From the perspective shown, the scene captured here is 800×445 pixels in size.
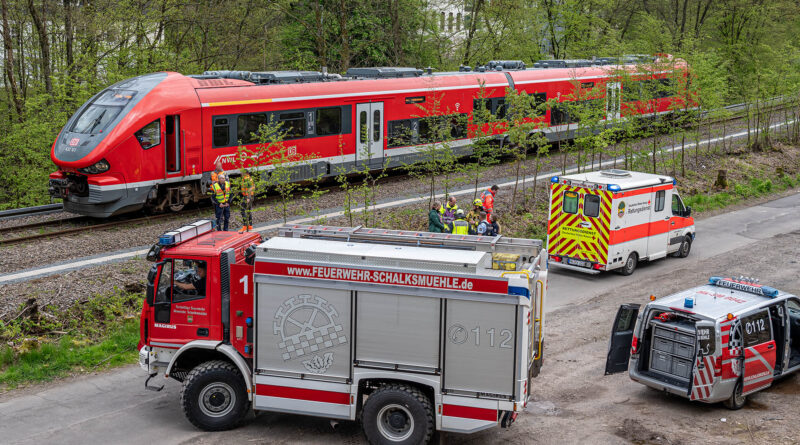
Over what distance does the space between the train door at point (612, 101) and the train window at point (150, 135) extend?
14.2 m

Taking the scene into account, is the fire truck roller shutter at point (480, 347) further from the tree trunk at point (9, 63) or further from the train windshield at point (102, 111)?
the tree trunk at point (9, 63)

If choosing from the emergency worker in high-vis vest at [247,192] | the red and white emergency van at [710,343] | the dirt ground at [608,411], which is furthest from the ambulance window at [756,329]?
the emergency worker in high-vis vest at [247,192]

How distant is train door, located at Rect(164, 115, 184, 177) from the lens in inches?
842

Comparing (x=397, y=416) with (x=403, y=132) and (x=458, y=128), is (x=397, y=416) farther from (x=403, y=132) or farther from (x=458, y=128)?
(x=458, y=128)

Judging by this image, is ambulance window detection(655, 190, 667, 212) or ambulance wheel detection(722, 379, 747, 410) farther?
ambulance window detection(655, 190, 667, 212)

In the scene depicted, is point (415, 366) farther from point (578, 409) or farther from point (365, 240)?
point (578, 409)

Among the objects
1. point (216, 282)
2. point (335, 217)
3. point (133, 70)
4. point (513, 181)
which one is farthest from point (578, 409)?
point (133, 70)

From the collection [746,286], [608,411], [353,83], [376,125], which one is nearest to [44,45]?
[353,83]

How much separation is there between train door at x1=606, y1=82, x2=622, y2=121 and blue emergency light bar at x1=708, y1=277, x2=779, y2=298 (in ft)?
45.8

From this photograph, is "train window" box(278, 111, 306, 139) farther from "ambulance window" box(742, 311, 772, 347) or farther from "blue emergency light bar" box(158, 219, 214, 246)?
"ambulance window" box(742, 311, 772, 347)

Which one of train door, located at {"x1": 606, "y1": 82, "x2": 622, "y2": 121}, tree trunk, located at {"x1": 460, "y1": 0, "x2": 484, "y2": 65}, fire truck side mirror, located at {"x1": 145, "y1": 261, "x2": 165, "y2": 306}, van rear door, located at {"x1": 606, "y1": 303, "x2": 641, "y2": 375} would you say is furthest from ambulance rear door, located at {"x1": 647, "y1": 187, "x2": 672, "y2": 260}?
tree trunk, located at {"x1": 460, "y1": 0, "x2": 484, "y2": 65}

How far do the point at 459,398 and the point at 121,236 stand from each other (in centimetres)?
1224

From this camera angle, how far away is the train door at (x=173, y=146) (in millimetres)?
21375

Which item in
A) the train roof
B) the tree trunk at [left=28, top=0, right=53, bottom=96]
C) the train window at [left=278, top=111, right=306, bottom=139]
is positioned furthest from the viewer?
the tree trunk at [left=28, top=0, right=53, bottom=96]
